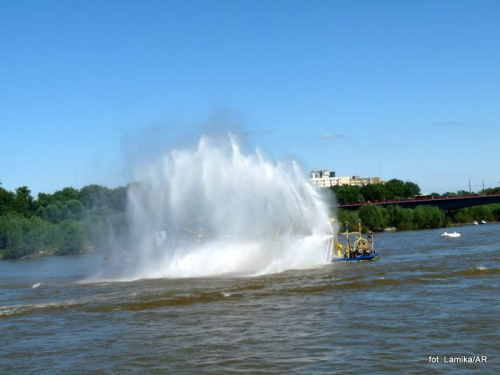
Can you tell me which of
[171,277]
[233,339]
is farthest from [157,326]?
[171,277]

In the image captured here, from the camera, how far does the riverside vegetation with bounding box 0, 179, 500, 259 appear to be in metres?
90.2

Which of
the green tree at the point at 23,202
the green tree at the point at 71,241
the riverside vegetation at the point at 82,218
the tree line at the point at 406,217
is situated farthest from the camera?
the green tree at the point at 23,202

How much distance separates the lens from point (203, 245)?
52.1 metres

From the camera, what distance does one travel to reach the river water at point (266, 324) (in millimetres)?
20812

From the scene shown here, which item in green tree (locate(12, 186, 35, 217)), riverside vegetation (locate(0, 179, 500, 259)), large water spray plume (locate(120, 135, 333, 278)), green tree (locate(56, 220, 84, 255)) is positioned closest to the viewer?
large water spray plume (locate(120, 135, 333, 278))

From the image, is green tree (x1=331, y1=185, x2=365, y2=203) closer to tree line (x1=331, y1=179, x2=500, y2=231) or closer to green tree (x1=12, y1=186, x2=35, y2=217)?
tree line (x1=331, y1=179, x2=500, y2=231)

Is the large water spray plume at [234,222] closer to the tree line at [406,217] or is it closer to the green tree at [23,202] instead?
the tree line at [406,217]

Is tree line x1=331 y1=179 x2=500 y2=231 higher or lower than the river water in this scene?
higher

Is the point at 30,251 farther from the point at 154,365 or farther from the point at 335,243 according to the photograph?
the point at 154,365

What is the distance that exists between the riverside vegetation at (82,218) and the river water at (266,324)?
2830 cm

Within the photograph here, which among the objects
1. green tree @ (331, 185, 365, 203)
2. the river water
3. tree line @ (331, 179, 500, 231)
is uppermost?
green tree @ (331, 185, 365, 203)

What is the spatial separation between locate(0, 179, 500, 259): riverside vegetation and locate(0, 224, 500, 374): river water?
28299 millimetres

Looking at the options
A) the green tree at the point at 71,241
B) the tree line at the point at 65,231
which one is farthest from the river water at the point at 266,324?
the green tree at the point at 71,241

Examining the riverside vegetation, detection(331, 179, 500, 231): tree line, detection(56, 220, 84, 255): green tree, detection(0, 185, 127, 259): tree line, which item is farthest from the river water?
detection(331, 179, 500, 231): tree line
